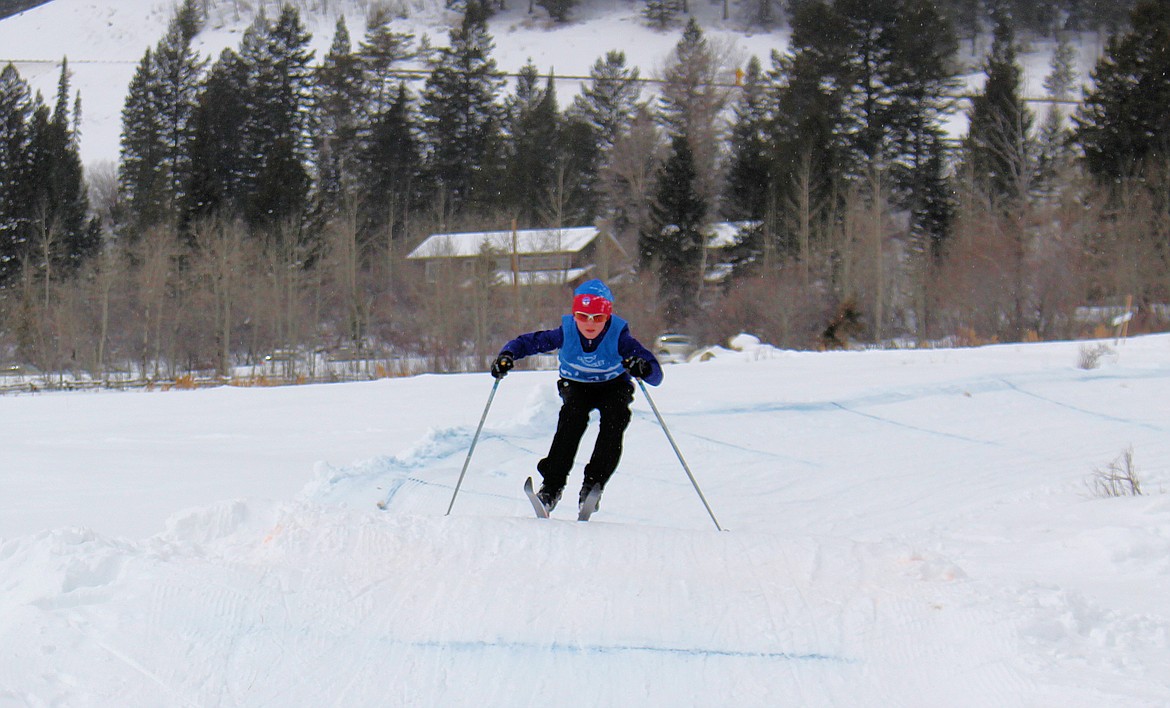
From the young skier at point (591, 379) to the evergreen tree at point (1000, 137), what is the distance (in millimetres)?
39685

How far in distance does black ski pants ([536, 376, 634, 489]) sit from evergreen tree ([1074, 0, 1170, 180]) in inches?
1469

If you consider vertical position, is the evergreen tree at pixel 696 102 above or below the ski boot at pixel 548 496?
above

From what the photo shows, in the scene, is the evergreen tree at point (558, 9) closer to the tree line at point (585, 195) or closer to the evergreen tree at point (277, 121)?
the tree line at point (585, 195)

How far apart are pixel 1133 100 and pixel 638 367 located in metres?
40.5

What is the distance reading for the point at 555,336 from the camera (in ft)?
19.5

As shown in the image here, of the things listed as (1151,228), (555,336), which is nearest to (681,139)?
(1151,228)

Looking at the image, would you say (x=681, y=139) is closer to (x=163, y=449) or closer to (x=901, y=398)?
(x=901, y=398)

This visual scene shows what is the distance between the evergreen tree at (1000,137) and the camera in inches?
1666

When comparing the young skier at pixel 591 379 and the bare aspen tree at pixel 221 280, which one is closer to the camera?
the young skier at pixel 591 379

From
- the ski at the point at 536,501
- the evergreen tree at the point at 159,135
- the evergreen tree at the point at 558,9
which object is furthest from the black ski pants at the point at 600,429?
the evergreen tree at the point at 558,9

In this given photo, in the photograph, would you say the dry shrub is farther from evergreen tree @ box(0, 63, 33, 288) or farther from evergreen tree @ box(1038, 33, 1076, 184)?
evergreen tree @ box(0, 63, 33, 288)

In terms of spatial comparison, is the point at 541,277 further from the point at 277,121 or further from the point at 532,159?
the point at 277,121

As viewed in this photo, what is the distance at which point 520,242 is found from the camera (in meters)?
44.8

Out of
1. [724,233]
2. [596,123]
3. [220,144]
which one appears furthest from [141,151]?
[724,233]
